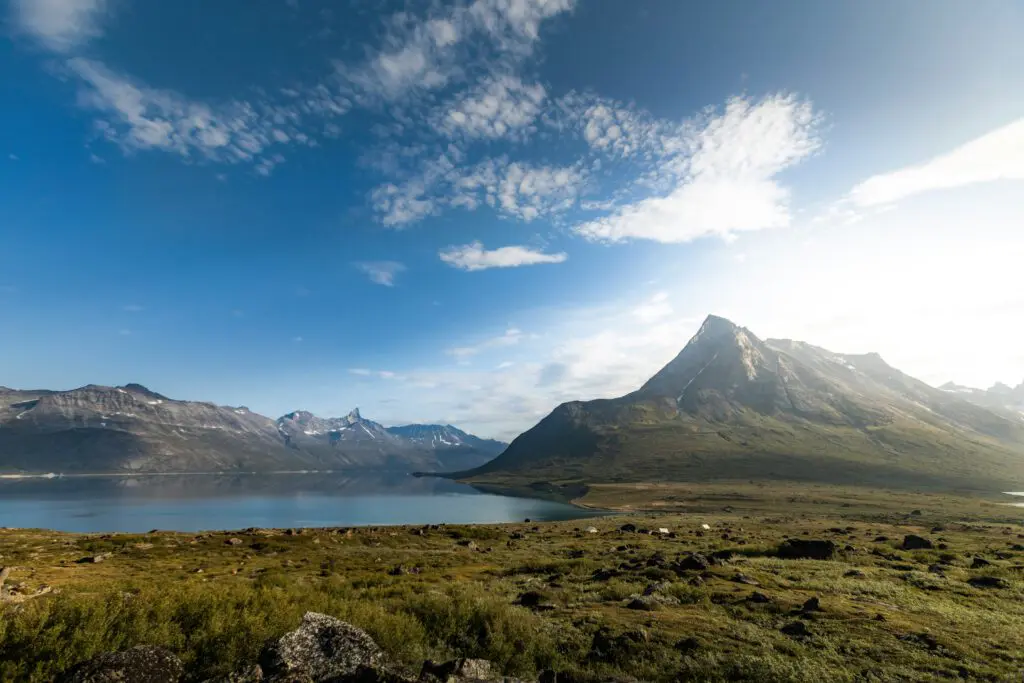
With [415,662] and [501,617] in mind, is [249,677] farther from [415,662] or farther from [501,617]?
[501,617]

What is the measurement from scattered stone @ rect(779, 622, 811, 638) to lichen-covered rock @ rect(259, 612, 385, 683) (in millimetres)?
14204

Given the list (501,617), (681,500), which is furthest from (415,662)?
(681,500)

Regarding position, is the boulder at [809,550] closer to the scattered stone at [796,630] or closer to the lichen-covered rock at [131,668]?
the scattered stone at [796,630]

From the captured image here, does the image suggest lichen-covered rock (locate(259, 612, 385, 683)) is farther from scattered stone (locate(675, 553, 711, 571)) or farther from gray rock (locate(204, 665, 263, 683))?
scattered stone (locate(675, 553, 711, 571))

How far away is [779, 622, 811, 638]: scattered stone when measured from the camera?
16.6m

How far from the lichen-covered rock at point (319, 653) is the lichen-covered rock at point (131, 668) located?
1.81 m

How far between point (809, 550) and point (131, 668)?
1765 inches

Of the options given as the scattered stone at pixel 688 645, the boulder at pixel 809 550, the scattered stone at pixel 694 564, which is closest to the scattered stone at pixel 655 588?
the scattered stone at pixel 694 564

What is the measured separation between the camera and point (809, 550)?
39000mm

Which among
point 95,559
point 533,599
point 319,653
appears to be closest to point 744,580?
point 533,599

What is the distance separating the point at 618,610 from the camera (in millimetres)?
20078

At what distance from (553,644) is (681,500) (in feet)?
495

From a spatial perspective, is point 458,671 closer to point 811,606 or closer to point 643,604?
point 643,604

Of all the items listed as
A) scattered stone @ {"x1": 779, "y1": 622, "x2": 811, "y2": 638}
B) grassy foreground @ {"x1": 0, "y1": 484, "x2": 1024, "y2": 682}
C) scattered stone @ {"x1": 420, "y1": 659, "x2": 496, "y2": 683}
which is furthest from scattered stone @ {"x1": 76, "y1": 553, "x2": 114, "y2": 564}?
scattered stone @ {"x1": 779, "y1": 622, "x2": 811, "y2": 638}
